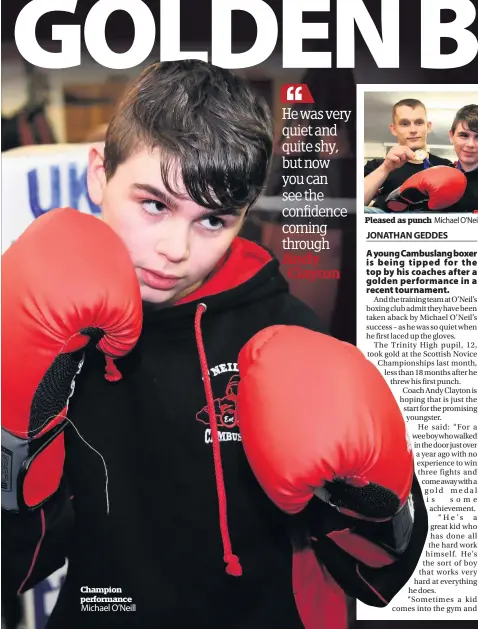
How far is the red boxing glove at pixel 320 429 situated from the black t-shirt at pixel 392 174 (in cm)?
36

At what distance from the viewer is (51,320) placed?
1.14m

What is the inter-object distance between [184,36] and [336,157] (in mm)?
362

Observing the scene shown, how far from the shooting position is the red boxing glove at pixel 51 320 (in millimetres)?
1144

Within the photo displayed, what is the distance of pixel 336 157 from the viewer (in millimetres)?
1400

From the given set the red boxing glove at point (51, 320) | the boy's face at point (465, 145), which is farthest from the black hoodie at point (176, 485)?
the boy's face at point (465, 145)

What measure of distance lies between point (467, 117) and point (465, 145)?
0.05m

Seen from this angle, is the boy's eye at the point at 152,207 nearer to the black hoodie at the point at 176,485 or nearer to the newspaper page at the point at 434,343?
the black hoodie at the point at 176,485

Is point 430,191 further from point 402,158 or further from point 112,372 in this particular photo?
point 112,372

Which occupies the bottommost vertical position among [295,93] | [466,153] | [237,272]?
[237,272]

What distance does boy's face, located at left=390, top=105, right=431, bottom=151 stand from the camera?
139cm

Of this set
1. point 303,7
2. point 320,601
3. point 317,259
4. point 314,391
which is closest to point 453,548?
point 320,601

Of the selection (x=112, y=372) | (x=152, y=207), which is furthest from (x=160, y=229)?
(x=112, y=372)

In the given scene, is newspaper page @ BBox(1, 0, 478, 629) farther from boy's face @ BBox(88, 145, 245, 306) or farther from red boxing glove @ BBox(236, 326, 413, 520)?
red boxing glove @ BBox(236, 326, 413, 520)

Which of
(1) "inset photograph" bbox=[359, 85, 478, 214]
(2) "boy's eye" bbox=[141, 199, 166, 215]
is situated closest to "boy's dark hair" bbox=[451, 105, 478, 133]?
(1) "inset photograph" bbox=[359, 85, 478, 214]
